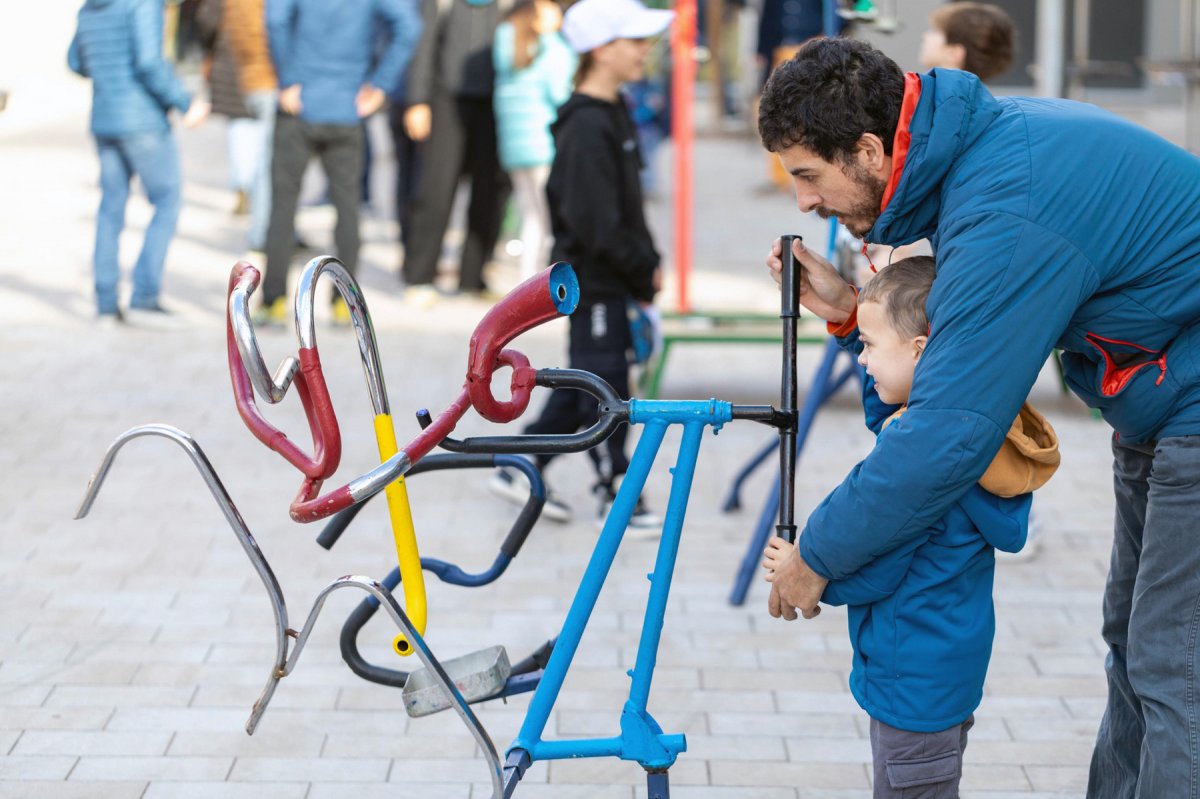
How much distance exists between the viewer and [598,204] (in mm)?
5094

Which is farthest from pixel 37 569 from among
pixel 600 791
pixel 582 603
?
pixel 582 603

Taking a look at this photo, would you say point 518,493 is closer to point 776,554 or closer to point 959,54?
point 959,54

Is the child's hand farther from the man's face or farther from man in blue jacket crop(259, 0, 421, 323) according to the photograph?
man in blue jacket crop(259, 0, 421, 323)

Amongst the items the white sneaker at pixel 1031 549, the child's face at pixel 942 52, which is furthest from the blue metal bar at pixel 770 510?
the child's face at pixel 942 52

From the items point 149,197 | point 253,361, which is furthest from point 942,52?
point 149,197

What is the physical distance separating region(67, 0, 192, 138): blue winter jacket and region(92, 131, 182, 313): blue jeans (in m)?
0.12

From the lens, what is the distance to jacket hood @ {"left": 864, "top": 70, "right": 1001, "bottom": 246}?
239cm

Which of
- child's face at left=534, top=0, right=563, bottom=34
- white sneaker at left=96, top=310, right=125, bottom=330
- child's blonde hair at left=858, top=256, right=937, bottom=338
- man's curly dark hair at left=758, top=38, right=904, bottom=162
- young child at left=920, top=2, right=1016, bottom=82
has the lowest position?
white sneaker at left=96, top=310, right=125, bottom=330

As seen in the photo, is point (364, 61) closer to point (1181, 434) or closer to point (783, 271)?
point (783, 271)

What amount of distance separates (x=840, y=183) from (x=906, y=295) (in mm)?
250

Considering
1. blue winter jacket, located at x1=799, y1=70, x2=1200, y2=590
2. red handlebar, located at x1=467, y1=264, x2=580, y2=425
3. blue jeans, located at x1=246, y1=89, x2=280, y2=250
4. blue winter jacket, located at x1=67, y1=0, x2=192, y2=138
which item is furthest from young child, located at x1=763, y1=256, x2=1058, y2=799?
blue jeans, located at x1=246, y1=89, x2=280, y2=250

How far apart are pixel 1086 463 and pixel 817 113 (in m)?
4.12

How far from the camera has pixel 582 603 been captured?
279 cm

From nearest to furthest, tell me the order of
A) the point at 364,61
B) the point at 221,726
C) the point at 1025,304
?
the point at 1025,304 → the point at 221,726 → the point at 364,61
